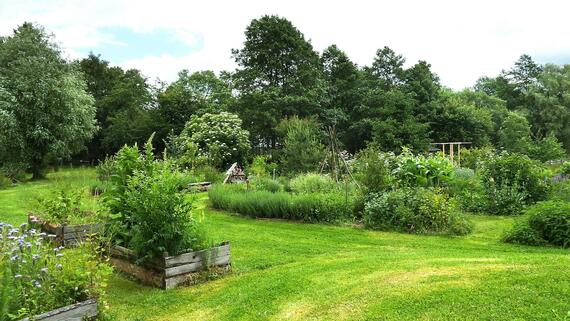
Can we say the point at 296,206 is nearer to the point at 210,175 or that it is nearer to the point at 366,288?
the point at 366,288

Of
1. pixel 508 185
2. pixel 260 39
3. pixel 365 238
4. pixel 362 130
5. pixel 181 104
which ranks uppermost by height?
pixel 260 39

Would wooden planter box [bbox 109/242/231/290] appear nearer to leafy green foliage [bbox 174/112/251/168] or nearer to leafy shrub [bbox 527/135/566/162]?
leafy green foliage [bbox 174/112/251/168]

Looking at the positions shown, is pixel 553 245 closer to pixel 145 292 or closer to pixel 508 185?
pixel 508 185

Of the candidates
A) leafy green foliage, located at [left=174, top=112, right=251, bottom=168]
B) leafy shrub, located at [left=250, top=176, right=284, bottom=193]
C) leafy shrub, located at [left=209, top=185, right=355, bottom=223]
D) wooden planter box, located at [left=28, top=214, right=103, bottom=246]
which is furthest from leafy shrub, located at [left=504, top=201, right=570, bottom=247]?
leafy green foliage, located at [left=174, top=112, right=251, bottom=168]

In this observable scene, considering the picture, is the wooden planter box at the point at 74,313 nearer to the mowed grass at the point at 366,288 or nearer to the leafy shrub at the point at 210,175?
the mowed grass at the point at 366,288

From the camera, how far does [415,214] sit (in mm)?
9094

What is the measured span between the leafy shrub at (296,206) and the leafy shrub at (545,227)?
344cm

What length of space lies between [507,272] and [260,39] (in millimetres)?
25658

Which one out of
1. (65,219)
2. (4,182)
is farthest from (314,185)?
(4,182)

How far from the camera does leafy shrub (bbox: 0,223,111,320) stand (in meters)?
3.79

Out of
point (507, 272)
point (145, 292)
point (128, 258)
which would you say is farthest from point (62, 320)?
point (507, 272)

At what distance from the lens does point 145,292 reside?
17.1ft

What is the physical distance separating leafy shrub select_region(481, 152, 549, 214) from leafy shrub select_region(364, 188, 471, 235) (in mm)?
1961

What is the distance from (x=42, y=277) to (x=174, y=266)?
1579 mm
